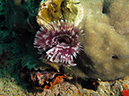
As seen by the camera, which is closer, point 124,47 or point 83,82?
point 124,47

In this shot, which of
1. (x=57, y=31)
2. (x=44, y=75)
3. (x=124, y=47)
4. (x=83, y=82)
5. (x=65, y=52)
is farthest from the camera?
(x=83, y=82)

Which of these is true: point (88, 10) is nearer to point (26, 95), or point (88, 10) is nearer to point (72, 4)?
point (72, 4)

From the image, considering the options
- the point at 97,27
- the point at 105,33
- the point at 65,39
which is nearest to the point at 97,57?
the point at 105,33

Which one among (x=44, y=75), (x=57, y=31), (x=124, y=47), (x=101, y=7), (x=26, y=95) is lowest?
(x=26, y=95)

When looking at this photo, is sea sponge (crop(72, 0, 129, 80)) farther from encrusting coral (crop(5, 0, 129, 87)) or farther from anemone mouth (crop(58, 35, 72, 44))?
anemone mouth (crop(58, 35, 72, 44))

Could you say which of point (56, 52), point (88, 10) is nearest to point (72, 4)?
point (88, 10)

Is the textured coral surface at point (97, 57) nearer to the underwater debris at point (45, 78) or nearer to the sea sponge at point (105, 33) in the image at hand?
the sea sponge at point (105, 33)
